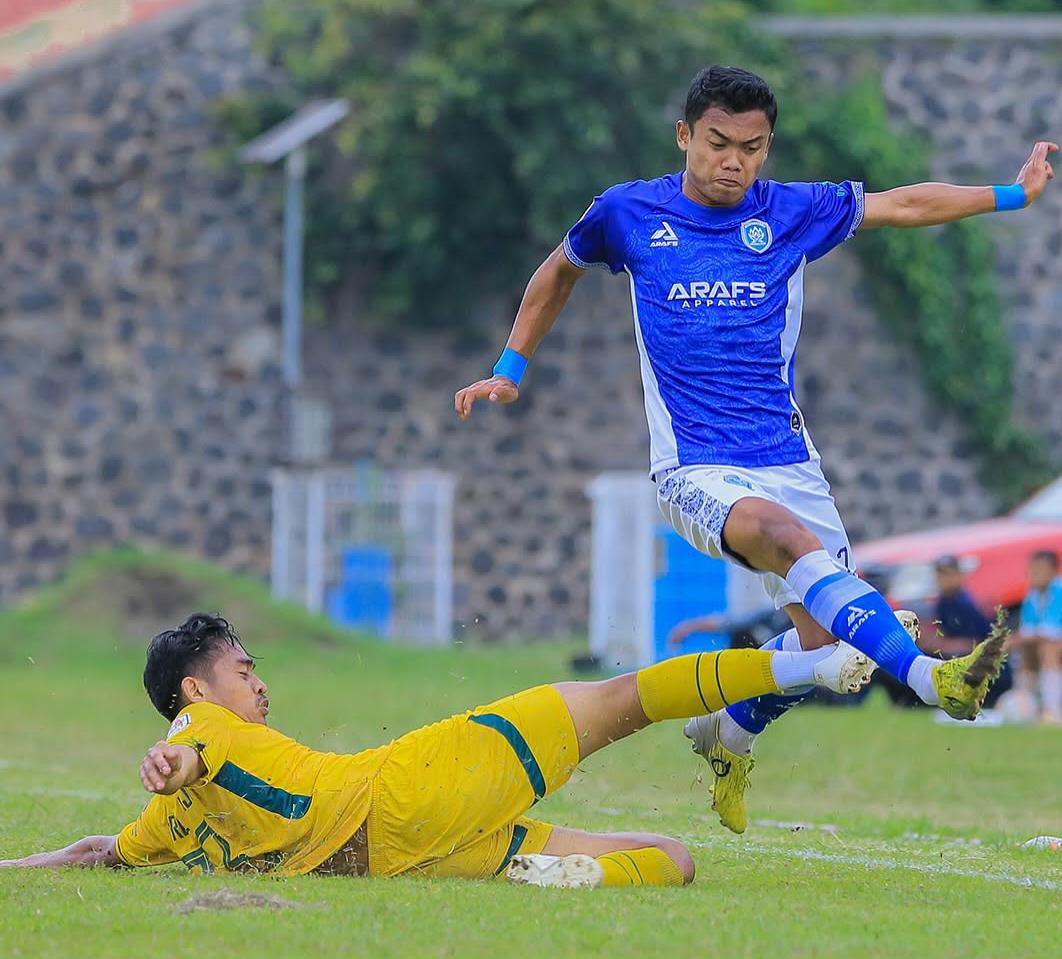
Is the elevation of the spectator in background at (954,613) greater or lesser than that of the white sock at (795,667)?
lesser

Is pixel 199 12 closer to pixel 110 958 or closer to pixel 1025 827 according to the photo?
pixel 1025 827

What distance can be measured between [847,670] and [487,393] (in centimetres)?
176

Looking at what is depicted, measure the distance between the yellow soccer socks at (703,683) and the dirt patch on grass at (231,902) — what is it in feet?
4.65

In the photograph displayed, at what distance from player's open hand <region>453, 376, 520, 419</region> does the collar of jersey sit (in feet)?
2.91

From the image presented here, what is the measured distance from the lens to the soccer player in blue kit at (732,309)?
7.23m

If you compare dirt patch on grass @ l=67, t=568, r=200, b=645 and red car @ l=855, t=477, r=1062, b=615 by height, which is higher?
red car @ l=855, t=477, r=1062, b=615

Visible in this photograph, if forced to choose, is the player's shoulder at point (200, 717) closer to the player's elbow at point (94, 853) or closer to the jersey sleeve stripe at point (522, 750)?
the player's elbow at point (94, 853)

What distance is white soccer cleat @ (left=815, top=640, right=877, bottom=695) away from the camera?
22.1ft

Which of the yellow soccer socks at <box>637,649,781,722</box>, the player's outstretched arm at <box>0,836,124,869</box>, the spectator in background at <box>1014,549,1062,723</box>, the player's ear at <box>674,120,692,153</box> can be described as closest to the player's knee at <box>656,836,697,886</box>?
the yellow soccer socks at <box>637,649,781,722</box>

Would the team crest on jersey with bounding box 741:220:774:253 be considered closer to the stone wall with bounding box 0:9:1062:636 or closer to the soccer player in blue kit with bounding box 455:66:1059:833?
the soccer player in blue kit with bounding box 455:66:1059:833

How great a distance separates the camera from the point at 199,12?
24750 mm

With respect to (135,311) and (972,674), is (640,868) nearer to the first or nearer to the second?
(972,674)

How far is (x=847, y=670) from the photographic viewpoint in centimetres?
674

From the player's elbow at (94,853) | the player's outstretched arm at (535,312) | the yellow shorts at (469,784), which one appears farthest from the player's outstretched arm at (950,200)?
the player's elbow at (94,853)
